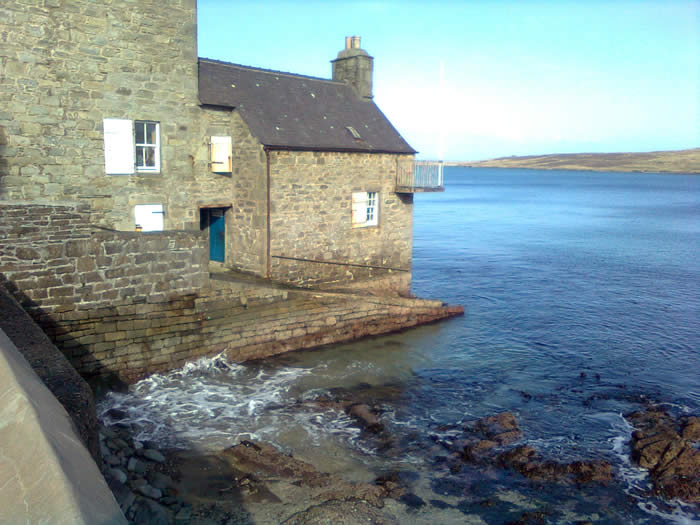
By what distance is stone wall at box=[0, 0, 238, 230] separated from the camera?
42.5 feet

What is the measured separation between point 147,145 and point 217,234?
3893 millimetres

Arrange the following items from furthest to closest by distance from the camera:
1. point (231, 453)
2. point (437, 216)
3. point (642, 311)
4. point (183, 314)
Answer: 1. point (437, 216)
2. point (642, 311)
3. point (183, 314)
4. point (231, 453)

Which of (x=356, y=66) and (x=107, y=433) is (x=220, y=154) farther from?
(x=107, y=433)

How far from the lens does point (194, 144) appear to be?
16125mm

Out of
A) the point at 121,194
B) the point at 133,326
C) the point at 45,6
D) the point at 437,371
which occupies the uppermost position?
the point at 45,6

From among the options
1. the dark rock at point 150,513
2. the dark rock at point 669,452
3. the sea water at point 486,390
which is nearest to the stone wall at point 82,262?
the sea water at point 486,390

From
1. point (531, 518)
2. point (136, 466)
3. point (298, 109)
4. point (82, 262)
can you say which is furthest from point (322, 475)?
point (298, 109)

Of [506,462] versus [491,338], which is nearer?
[506,462]

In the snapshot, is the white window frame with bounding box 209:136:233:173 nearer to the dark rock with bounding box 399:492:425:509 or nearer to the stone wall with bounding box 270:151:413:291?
the stone wall with bounding box 270:151:413:291

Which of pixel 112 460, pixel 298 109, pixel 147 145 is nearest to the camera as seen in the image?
pixel 112 460

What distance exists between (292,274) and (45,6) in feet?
30.6

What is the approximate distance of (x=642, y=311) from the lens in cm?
2195

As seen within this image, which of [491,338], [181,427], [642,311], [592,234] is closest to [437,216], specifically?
[592,234]

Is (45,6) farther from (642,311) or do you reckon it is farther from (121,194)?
(642,311)
